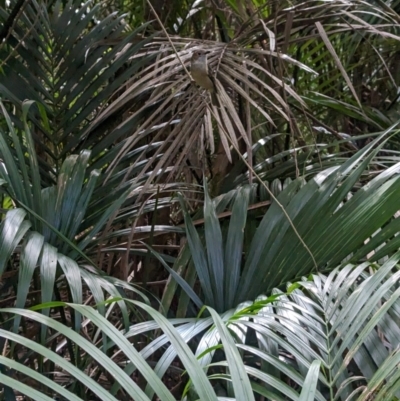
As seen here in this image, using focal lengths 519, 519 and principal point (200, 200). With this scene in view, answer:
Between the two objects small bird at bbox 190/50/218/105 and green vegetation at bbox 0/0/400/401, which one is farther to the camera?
small bird at bbox 190/50/218/105

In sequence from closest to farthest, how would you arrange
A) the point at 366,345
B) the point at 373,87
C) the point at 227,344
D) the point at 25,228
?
the point at 227,344
the point at 366,345
the point at 25,228
the point at 373,87

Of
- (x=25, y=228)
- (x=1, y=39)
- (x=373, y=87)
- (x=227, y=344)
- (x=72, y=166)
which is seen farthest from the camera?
(x=373, y=87)

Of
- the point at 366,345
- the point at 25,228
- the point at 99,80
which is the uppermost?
the point at 99,80

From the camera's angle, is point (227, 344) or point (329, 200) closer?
point (227, 344)

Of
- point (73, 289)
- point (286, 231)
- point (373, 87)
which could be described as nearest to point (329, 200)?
point (286, 231)

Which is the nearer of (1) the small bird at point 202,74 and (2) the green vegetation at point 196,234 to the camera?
(2) the green vegetation at point 196,234

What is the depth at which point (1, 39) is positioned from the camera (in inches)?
37.4

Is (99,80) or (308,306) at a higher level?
(99,80)

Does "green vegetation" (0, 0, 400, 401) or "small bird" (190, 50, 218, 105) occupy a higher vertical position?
"small bird" (190, 50, 218, 105)

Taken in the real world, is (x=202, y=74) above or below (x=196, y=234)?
above

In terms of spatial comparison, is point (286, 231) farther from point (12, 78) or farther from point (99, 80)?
point (12, 78)

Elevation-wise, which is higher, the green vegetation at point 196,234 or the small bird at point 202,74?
the small bird at point 202,74

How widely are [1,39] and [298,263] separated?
67 centimetres

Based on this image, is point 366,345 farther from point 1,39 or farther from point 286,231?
point 1,39
